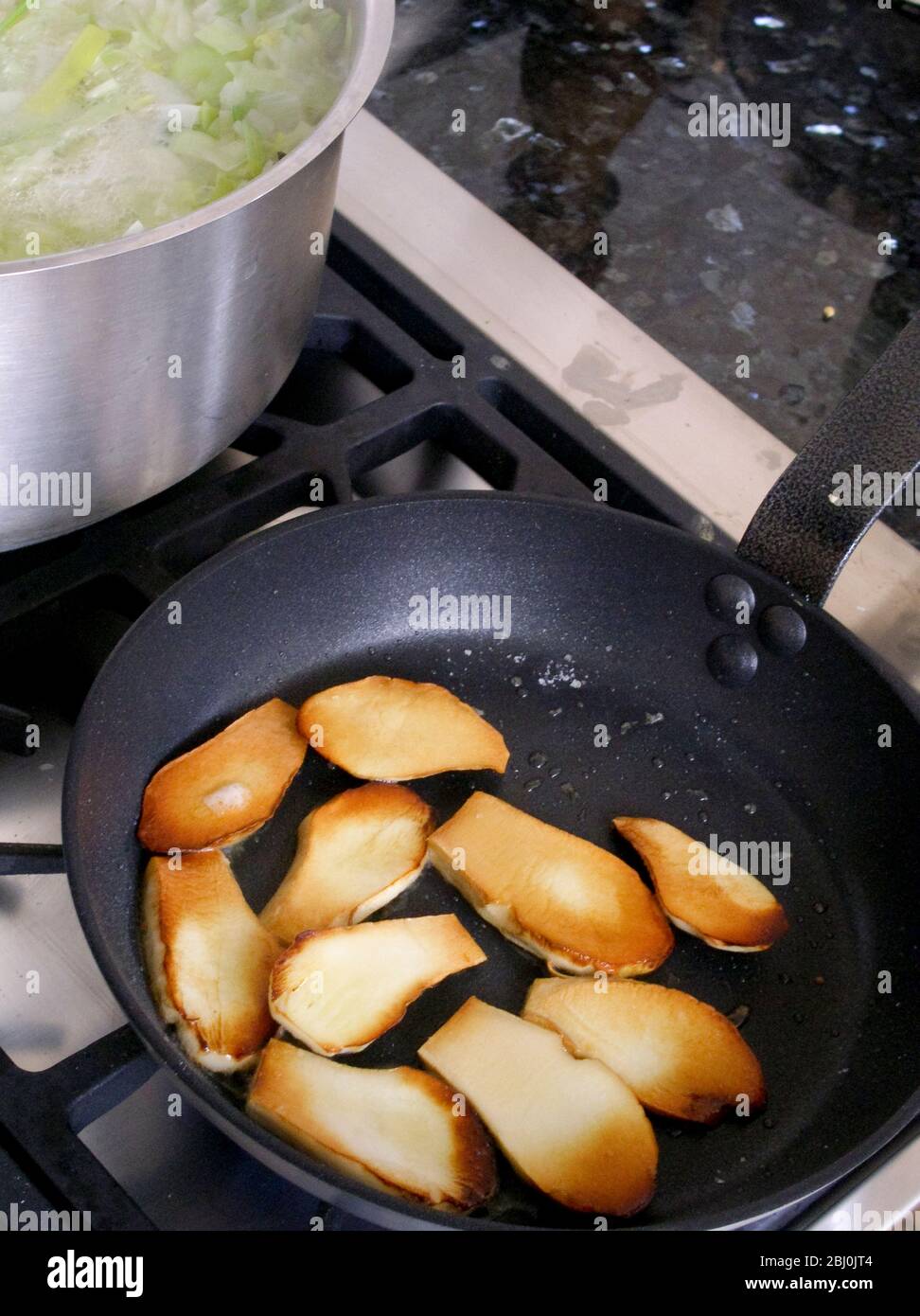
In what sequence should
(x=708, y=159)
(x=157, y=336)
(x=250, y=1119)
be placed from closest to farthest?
1. (x=250, y=1119)
2. (x=157, y=336)
3. (x=708, y=159)

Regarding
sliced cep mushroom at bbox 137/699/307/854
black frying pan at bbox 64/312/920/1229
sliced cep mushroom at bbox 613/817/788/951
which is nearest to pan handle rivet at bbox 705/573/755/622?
black frying pan at bbox 64/312/920/1229

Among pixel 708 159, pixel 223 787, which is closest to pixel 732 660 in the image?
pixel 223 787

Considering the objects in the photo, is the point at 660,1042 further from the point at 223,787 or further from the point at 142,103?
the point at 142,103

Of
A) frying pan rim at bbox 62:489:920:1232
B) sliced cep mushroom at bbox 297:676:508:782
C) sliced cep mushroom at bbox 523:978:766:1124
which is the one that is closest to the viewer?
frying pan rim at bbox 62:489:920:1232

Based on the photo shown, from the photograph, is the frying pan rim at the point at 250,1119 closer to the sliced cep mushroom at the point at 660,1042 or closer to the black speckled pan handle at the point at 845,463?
the sliced cep mushroom at the point at 660,1042

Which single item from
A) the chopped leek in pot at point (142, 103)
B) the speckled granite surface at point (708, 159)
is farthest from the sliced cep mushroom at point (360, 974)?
the speckled granite surface at point (708, 159)

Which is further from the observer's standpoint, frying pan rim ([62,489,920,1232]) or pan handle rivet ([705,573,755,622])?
pan handle rivet ([705,573,755,622])

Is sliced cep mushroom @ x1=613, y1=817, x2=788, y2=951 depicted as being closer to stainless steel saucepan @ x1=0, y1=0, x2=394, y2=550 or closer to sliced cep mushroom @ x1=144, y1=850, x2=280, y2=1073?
sliced cep mushroom @ x1=144, y1=850, x2=280, y2=1073
